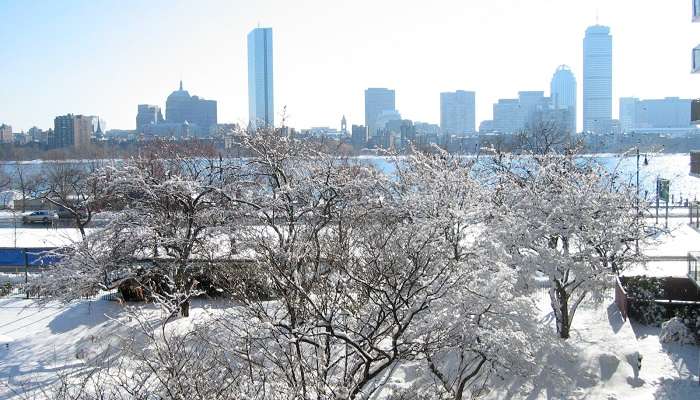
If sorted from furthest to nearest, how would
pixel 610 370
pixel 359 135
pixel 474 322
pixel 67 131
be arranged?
pixel 359 135 < pixel 67 131 < pixel 610 370 < pixel 474 322

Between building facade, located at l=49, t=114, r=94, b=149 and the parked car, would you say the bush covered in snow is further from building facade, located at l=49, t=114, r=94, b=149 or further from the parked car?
building facade, located at l=49, t=114, r=94, b=149

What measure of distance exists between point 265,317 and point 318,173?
36.7 ft

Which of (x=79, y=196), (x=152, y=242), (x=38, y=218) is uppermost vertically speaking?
(x=152, y=242)

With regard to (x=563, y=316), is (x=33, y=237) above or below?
below

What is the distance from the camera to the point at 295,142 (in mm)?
25531

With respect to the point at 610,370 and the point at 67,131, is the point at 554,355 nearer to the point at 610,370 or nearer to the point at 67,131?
the point at 610,370

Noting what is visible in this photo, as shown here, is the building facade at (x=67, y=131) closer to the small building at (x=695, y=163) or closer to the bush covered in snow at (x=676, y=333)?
the small building at (x=695, y=163)

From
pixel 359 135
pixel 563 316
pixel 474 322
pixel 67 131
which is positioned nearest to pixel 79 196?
pixel 563 316

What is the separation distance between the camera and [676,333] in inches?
760

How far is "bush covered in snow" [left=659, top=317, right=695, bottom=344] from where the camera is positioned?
19.1 metres

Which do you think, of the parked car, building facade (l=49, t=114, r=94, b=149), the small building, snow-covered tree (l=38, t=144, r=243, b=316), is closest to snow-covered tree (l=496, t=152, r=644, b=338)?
the small building

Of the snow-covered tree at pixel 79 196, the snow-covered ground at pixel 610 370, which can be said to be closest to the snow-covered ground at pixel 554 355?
the snow-covered ground at pixel 610 370

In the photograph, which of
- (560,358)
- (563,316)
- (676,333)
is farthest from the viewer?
(676,333)

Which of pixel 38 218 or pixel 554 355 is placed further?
pixel 38 218
